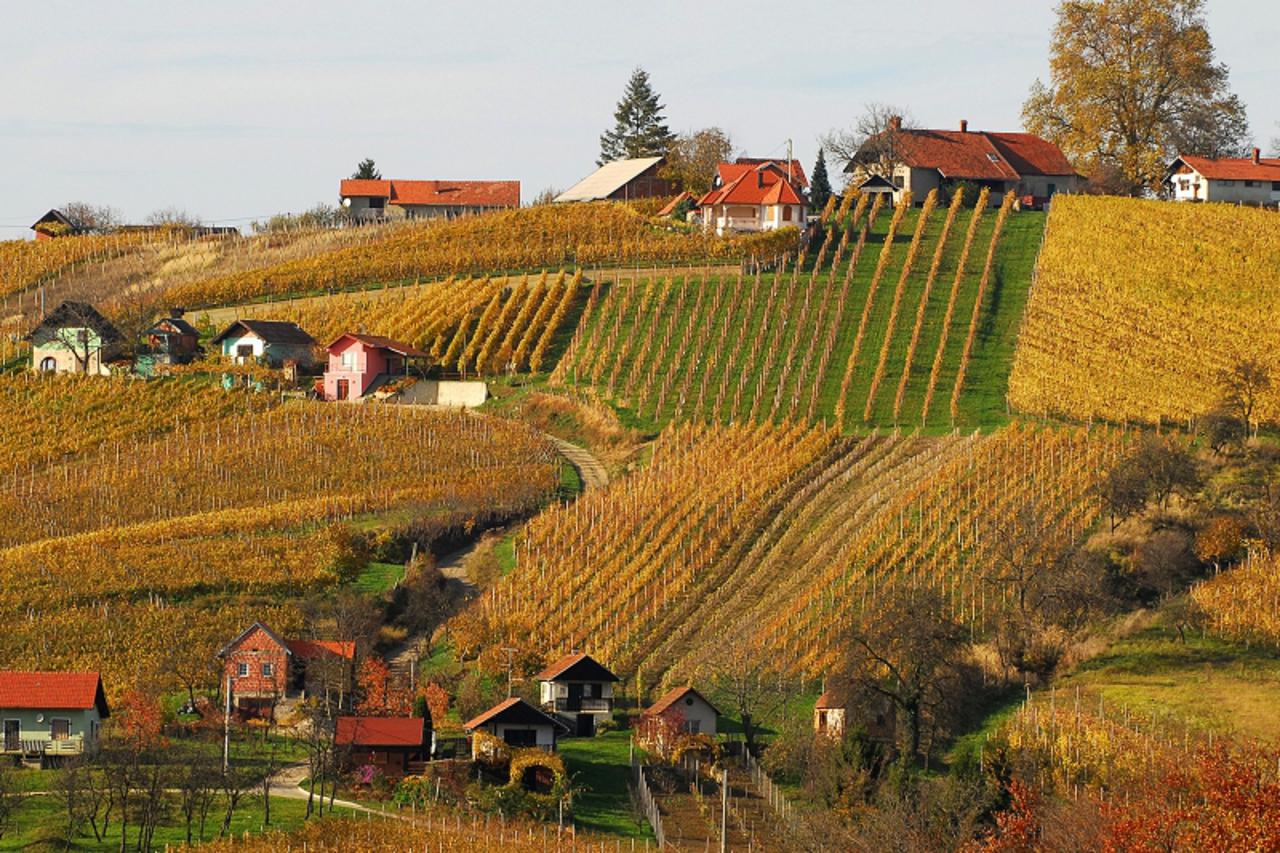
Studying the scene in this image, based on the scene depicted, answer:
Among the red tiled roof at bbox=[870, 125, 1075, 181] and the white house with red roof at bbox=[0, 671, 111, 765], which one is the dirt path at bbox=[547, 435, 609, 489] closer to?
the white house with red roof at bbox=[0, 671, 111, 765]

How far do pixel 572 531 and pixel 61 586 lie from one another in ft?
55.1

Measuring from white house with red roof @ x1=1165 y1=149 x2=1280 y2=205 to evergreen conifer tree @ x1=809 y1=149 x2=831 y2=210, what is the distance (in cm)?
1886

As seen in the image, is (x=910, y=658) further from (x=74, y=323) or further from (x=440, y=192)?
(x=440, y=192)

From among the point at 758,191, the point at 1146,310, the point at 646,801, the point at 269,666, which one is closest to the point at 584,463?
the point at 269,666

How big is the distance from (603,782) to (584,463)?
27278mm

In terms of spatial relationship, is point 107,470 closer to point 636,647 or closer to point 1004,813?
point 636,647

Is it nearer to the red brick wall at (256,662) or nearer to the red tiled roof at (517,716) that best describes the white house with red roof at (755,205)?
the red brick wall at (256,662)

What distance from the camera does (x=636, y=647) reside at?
70.1 meters

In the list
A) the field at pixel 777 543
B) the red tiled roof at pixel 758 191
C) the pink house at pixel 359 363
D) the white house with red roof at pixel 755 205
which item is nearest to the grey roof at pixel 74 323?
the pink house at pixel 359 363

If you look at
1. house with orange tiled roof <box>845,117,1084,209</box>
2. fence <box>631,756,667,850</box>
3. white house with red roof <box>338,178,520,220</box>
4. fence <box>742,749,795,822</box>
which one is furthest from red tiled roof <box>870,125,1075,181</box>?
fence <box>631,756,667,850</box>

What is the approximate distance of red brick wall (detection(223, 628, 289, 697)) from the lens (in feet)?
222

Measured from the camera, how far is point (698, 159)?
134750mm

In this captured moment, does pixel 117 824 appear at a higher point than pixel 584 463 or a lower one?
lower

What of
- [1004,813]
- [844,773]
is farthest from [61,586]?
[1004,813]
